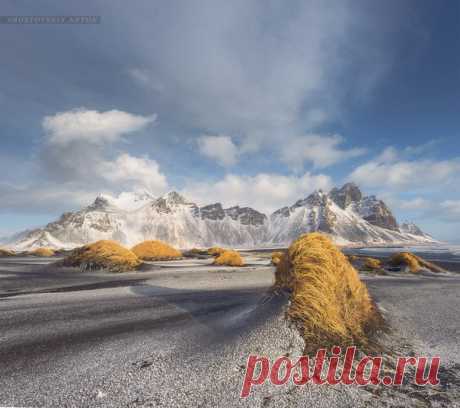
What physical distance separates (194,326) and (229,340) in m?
1.04

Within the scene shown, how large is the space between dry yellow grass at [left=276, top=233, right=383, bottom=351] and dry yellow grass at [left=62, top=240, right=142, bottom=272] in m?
11.2

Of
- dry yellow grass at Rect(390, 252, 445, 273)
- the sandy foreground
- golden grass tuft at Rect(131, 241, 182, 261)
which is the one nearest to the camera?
the sandy foreground

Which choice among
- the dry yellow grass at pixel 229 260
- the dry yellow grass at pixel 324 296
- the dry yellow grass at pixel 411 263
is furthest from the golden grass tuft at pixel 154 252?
the dry yellow grass at pixel 324 296

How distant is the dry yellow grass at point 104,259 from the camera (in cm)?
1398

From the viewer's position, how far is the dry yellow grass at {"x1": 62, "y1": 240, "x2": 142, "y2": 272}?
13984 millimetres

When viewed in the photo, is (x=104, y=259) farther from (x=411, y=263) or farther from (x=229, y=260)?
(x=411, y=263)

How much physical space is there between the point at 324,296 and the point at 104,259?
1367 centimetres

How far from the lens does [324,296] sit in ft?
12.2

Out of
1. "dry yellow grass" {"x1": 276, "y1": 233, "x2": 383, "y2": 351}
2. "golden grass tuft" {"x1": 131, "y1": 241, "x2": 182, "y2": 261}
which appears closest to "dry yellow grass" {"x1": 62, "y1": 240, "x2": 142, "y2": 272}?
"golden grass tuft" {"x1": 131, "y1": 241, "x2": 182, "y2": 261}

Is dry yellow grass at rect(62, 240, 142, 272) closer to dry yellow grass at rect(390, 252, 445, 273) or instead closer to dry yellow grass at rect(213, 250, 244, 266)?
dry yellow grass at rect(213, 250, 244, 266)

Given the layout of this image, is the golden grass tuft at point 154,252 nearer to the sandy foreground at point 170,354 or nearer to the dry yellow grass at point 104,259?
the dry yellow grass at point 104,259

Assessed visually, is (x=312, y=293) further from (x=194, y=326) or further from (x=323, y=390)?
(x=194, y=326)

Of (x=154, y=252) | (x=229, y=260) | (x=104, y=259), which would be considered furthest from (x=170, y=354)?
(x=154, y=252)

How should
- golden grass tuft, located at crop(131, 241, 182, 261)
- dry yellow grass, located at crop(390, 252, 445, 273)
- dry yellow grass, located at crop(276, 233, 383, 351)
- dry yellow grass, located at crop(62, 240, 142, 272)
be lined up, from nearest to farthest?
dry yellow grass, located at crop(276, 233, 383, 351)
dry yellow grass, located at crop(62, 240, 142, 272)
dry yellow grass, located at crop(390, 252, 445, 273)
golden grass tuft, located at crop(131, 241, 182, 261)
